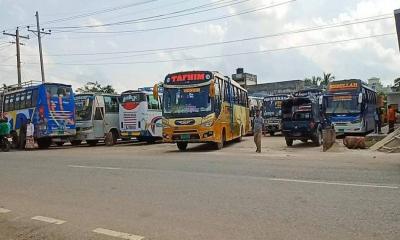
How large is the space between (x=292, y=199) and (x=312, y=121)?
50.0ft

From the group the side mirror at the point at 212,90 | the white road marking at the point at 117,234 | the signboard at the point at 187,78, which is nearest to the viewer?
the white road marking at the point at 117,234

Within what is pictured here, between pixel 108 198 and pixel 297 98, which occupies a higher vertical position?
pixel 297 98

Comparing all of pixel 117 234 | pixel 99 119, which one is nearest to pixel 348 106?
pixel 99 119

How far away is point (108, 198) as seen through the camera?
8758 mm

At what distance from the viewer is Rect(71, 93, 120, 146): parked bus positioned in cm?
2695

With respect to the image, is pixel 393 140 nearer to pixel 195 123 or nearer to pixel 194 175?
pixel 195 123

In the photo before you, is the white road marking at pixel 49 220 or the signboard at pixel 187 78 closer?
the white road marking at pixel 49 220

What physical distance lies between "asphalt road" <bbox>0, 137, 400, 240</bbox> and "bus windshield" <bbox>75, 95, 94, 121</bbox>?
14.1 metres

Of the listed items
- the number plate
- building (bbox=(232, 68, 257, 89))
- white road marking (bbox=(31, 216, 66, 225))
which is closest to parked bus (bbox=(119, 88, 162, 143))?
the number plate

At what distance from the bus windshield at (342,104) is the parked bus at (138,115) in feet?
34.5

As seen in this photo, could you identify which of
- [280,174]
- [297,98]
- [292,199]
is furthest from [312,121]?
[292,199]

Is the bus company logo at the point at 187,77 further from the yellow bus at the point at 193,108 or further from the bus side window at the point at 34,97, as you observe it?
the bus side window at the point at 34,97

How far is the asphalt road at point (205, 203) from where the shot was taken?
6.22 metres

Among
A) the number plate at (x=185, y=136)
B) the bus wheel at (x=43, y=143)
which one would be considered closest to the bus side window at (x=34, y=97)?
the bus wheel at (x=43, y=143)
